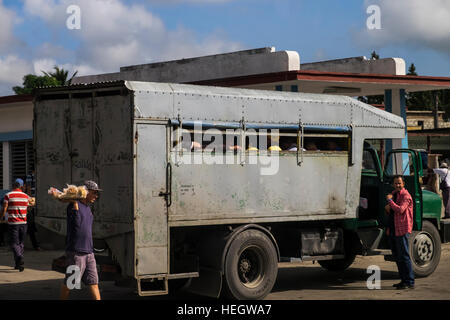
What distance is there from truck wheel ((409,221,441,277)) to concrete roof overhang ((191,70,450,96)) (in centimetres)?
846

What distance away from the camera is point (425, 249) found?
1286 cm

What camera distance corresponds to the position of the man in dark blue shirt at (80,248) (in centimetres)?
898

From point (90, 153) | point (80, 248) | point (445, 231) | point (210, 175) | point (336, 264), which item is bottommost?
point (336, 264)

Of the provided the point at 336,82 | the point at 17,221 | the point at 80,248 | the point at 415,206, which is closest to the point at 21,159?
the point at 17,221

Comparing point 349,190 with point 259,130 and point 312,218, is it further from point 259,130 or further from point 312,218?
point 259,130

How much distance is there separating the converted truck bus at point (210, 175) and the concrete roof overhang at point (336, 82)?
854cm

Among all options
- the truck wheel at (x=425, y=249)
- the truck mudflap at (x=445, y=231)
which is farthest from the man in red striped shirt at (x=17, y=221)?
the truck mudflap at (x=445, y=231)

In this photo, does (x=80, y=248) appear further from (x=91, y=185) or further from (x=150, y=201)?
(x=150, y=201)

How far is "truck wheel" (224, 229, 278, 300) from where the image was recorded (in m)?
10.3

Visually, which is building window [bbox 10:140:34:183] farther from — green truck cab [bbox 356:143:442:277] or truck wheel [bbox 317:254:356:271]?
green truck cab [bbox 356:143:442:277]

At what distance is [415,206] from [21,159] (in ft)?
46.6

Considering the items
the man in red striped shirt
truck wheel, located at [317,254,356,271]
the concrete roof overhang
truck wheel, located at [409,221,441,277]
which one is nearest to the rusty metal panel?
the man in red striped shirt
